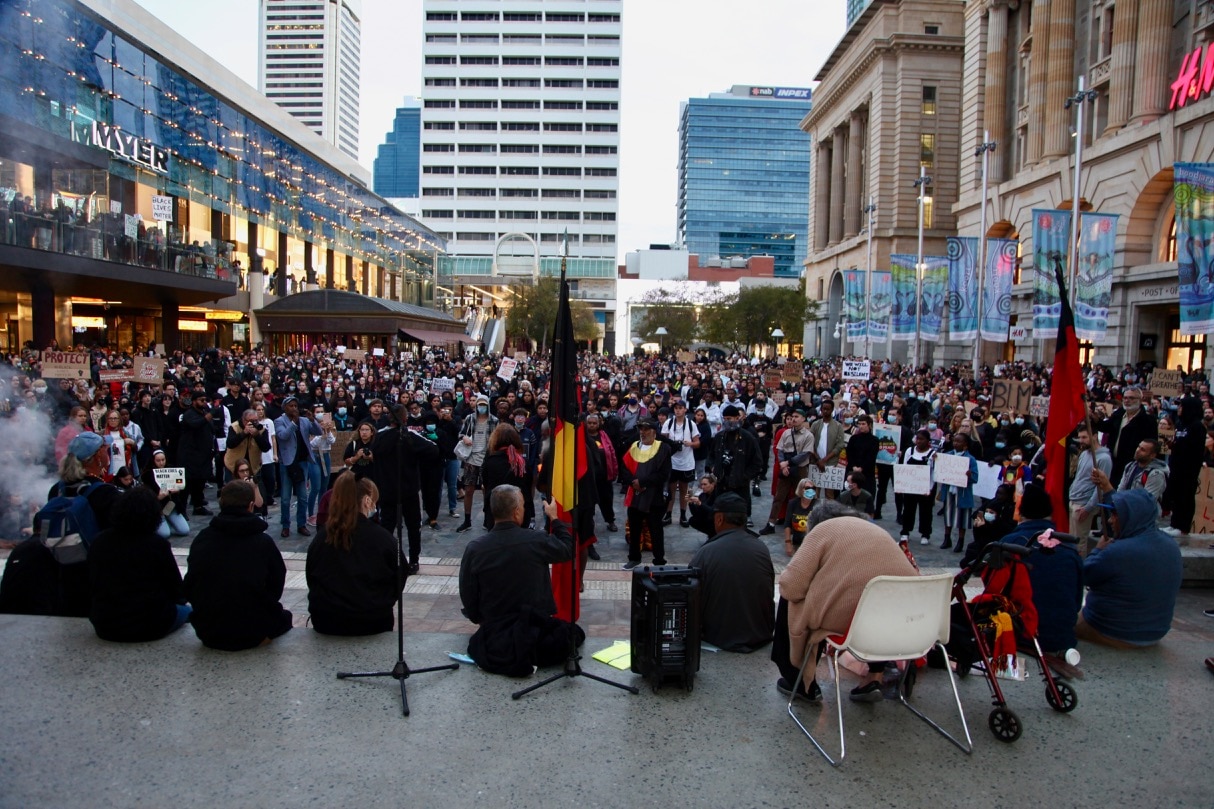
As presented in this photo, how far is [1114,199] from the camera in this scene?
33.2 metres

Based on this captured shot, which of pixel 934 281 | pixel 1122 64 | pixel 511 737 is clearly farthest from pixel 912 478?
pixel 1122 64

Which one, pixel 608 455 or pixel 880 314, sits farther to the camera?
pixel 880 314

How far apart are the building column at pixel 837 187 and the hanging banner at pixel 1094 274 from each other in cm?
5233

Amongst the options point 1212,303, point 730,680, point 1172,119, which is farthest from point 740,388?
point 1172,119

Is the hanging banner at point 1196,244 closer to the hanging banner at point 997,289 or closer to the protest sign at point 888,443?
the protest sign at point 888,443

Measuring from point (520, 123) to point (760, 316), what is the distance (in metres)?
57.3

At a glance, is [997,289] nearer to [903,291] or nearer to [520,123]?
[903,291]

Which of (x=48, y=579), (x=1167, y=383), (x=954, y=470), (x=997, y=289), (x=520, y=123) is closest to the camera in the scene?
(x=48, y=579)

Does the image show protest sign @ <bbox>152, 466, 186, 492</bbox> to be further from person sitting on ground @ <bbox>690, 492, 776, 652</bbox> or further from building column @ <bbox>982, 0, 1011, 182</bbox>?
building column @ <bbox>982, 0, 1011, 182</bbox>

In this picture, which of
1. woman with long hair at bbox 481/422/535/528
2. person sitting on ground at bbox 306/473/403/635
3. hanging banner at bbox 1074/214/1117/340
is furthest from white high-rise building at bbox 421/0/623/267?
person sitting on ground at bbox 306/473/403/635

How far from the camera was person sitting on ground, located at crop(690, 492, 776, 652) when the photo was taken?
5855 millimetres

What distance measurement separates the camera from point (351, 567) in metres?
5.75

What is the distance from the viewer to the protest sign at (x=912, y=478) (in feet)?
33.2

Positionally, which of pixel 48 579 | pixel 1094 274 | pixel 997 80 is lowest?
pixel 48 579
